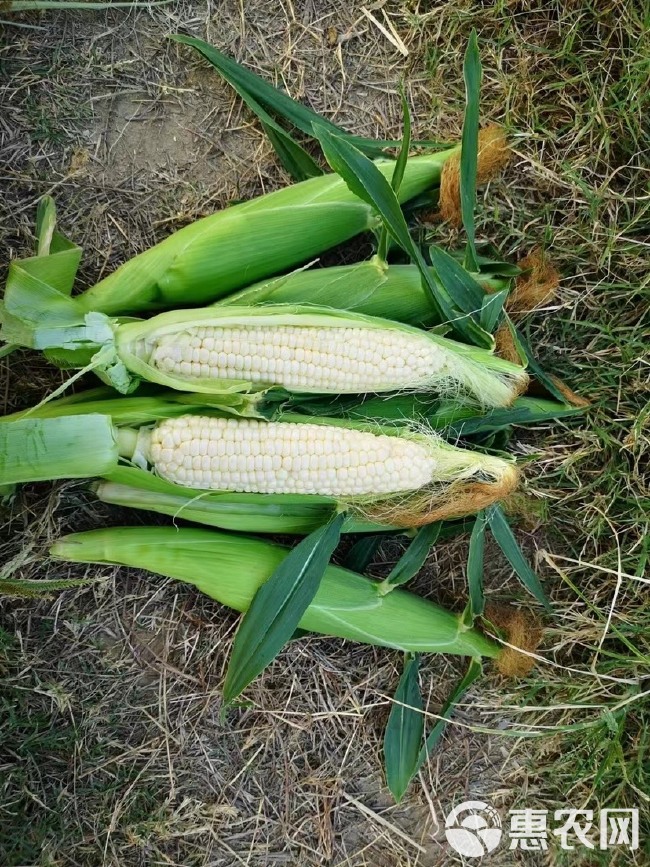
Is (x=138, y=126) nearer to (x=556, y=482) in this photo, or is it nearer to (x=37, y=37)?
(x=37, y=37)

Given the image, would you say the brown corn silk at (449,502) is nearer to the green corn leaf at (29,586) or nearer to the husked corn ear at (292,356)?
the husked corn ear at (292,356)

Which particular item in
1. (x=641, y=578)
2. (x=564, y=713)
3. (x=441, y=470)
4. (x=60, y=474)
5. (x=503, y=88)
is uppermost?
(x=503, y=88)

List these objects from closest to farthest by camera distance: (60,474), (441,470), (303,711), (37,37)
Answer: (60,474)
(441,470)
(37,37)
(303,711)

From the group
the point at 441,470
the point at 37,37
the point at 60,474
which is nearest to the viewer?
the point at 60,474

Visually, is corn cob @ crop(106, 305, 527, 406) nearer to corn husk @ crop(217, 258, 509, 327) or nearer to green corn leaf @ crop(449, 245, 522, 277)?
corn husk @ crop(217, 258, 509, 327)

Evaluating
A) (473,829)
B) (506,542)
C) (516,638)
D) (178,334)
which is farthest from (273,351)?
(473,829)

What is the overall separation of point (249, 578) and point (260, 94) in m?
1.27

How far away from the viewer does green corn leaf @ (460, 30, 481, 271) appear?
1574 mm

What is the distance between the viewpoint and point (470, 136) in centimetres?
160

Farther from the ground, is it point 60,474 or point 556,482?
point 60,474

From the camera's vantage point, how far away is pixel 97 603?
1.92 meters

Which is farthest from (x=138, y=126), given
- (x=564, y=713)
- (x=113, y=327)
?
(x=564, y=713)

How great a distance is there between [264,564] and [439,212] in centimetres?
107

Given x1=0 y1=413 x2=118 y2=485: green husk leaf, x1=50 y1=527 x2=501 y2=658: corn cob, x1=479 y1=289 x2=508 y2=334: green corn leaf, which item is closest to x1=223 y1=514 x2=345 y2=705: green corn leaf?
x1=50 y1=527 x2=501 y2=658: corn cob
